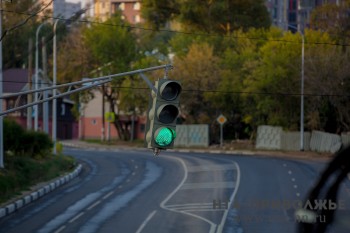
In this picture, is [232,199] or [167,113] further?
[232,199]

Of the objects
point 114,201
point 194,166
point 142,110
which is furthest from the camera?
point 142,110

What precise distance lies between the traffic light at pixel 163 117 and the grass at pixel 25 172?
14624 millimetres

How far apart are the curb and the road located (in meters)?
0.29

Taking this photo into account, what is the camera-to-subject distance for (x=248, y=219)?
2039 cm

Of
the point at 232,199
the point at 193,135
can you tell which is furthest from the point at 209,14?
the point at 232,199

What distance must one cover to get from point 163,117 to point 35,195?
17.4m

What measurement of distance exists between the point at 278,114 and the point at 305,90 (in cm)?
538

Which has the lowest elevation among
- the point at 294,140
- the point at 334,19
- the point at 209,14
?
the point at 294,140

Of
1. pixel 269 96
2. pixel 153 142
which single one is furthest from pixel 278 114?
pixel 153 142

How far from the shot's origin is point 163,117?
11.1 meters

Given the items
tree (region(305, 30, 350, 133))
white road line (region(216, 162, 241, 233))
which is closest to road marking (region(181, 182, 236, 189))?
white road line (region(216, 162, 241, 233))

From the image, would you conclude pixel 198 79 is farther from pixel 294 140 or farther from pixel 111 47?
pixel 111 47

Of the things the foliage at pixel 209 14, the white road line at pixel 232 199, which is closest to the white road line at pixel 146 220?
the white road line at pixel 232 199

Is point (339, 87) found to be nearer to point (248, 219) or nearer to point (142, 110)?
point (142, 110)
